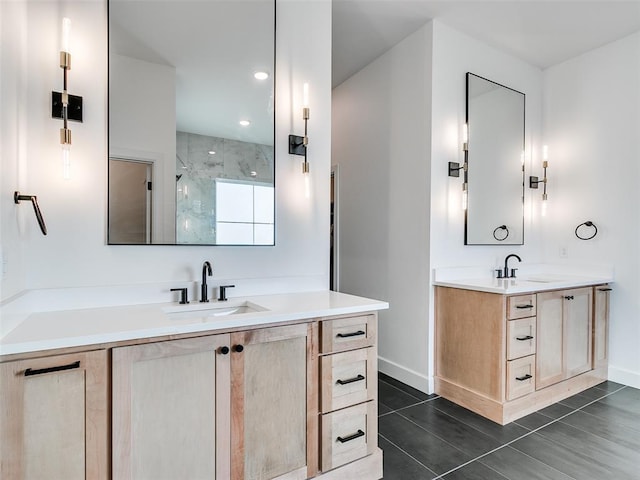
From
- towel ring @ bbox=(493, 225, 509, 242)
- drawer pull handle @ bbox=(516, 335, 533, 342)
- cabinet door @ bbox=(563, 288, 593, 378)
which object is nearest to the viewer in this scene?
drawer pull handle @ bbox=(516, 335, 533, 342)

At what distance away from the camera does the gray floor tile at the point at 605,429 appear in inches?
85.4

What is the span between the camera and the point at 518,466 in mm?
1926

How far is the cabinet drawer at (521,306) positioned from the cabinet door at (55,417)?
2.38 m

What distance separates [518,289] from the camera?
2439 millimetres

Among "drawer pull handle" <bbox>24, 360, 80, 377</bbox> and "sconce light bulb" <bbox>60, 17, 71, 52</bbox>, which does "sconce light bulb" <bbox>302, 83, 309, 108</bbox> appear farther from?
"drawer pull handle" <bbox>24, 360, 80, 377</bbox>

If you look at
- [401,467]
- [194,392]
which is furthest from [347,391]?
[194,392]

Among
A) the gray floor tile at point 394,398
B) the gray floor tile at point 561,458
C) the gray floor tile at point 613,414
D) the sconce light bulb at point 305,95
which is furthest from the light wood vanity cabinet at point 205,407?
the gray floor tile at point 613,414

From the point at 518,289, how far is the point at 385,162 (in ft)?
5.17

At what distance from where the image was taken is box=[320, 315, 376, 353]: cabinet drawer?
1.70 m

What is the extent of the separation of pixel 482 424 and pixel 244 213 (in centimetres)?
209

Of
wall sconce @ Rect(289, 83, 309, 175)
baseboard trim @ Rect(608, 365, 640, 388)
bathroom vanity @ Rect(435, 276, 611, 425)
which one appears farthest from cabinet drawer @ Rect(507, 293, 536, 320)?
wall sconce @ Rect(289, 83, 309, 175)

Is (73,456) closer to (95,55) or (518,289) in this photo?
(95,55)

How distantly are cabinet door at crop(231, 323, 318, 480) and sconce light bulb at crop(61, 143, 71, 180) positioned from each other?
1100 mm

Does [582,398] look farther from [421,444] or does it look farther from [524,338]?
[421,444]
